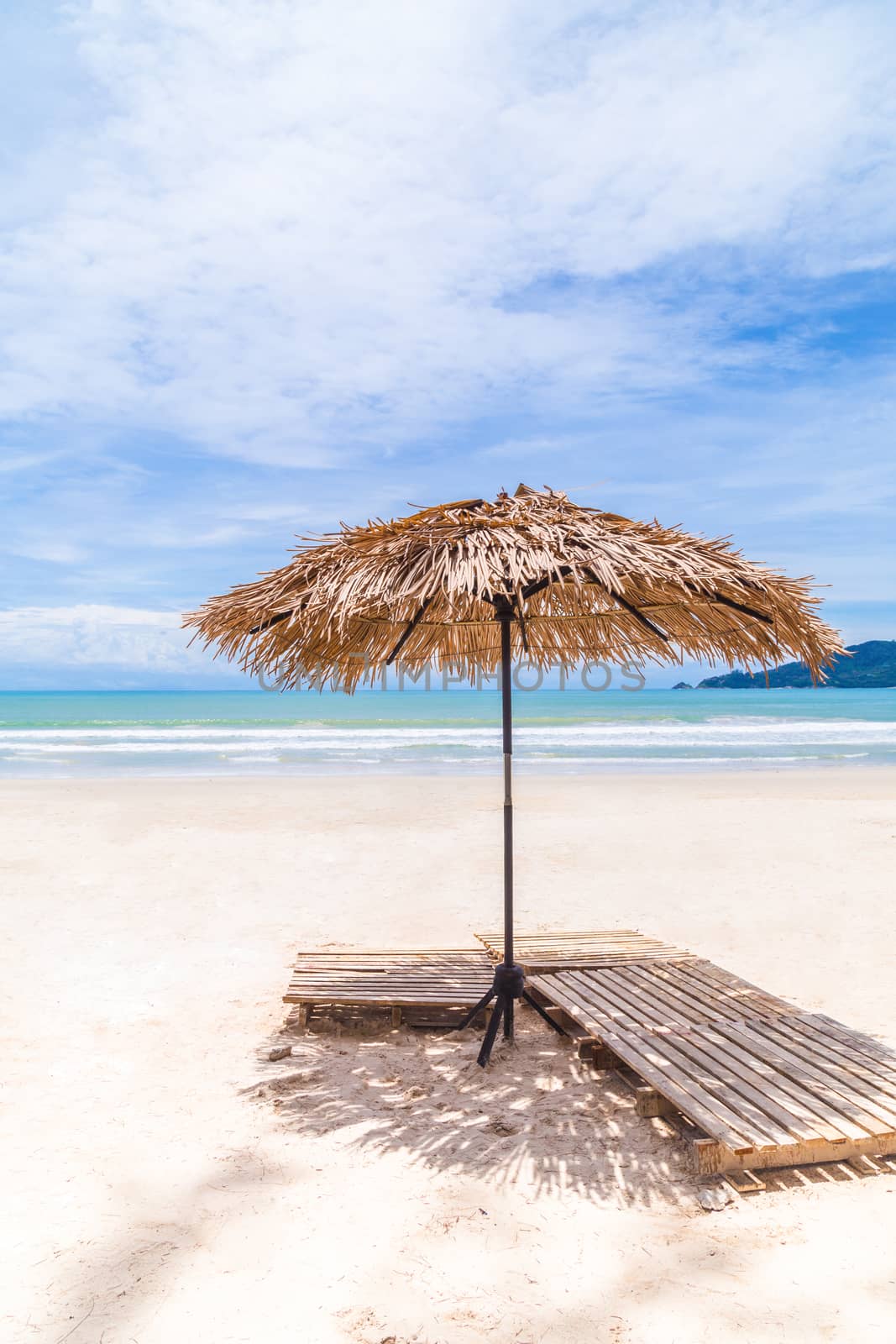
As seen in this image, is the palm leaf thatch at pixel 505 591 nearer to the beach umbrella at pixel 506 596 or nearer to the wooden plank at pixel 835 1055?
the beach umbrella at pixel 506 596

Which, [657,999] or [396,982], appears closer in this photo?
[657,999]

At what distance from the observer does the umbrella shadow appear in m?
3.20

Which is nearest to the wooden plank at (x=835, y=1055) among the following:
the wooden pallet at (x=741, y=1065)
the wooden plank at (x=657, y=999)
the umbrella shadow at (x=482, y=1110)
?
the wooden pallet at (x=741, y=1065)

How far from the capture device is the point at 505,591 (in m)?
3.54

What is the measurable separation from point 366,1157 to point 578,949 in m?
2.42

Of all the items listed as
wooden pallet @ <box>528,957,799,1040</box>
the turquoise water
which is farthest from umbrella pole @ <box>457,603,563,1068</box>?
the turquoise water

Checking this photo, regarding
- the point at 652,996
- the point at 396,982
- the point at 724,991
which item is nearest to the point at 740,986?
the point at 724,991

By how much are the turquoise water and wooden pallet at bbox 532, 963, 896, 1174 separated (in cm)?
1363

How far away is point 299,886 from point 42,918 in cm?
224

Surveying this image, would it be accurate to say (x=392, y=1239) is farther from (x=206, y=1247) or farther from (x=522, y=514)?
(x=522, y=514)

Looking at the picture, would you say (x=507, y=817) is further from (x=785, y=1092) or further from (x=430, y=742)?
(x=430, y=742)

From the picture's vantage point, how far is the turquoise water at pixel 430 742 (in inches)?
836

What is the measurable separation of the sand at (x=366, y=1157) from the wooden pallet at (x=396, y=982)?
0.56 feet

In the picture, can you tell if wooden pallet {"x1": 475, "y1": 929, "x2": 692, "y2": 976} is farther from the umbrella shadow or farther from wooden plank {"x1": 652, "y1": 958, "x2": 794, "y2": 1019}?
the umbrella shadow
